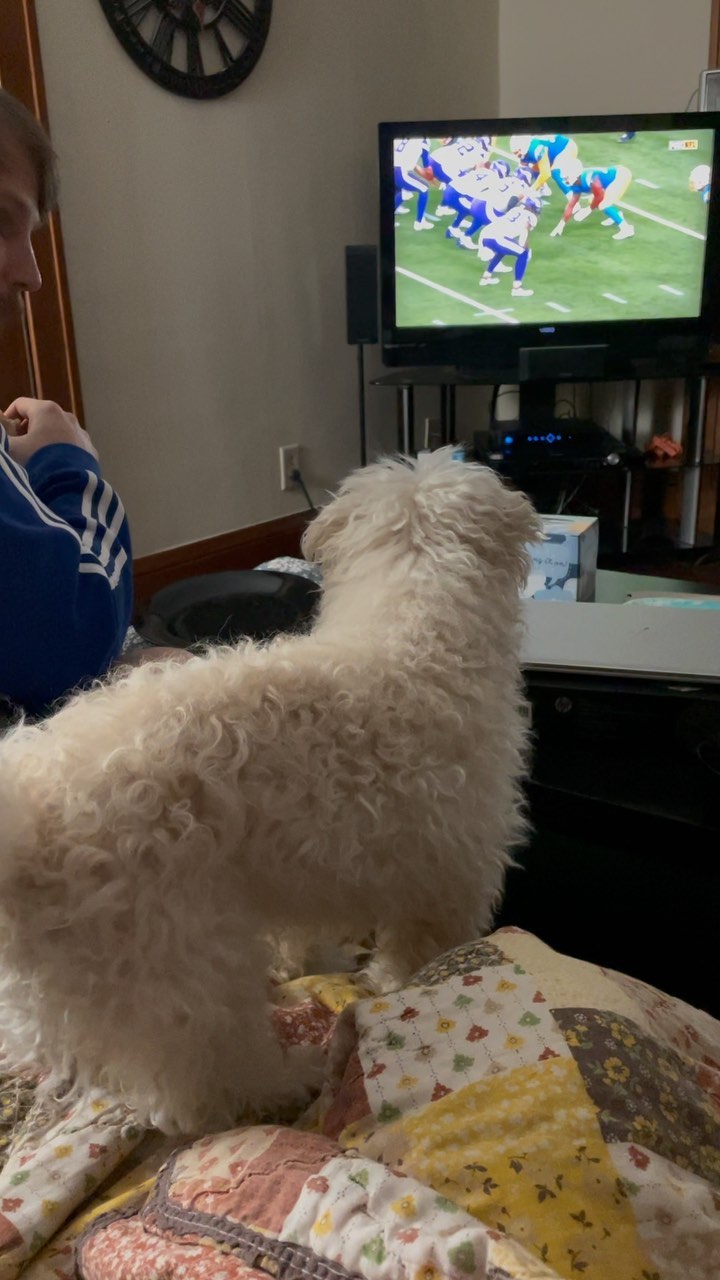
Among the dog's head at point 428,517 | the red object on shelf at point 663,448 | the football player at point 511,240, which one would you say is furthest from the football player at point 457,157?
the dog's head at point 428,517

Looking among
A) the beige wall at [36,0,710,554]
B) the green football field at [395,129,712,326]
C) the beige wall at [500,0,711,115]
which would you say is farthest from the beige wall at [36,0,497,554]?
the green football field at [395,129,712,326]

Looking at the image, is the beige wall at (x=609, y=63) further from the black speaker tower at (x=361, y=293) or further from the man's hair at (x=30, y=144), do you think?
the man's hair at (x=30, y=144)

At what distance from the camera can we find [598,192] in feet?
9.58

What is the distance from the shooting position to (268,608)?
5.53 feet

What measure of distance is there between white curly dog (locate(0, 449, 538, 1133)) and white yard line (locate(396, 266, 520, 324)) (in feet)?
6.56

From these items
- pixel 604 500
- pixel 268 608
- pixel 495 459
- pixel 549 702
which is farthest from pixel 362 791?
pixel 604 500

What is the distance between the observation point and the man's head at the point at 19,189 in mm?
988

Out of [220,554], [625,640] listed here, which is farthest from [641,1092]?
[220,554]

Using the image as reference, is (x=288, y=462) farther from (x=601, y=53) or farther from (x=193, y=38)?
(x=601, y=53)

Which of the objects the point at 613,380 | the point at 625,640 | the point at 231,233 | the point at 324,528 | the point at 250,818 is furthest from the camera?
the point at 613,380

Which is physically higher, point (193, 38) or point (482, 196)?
point (193, 38)

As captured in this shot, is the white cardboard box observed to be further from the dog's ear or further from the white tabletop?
the dog's ear

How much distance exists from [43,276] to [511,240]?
1.38 m

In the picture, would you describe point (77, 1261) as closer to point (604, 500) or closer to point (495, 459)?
point (495, 459)
